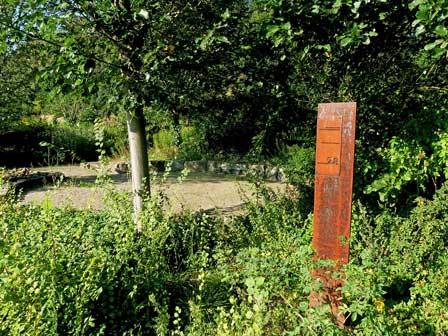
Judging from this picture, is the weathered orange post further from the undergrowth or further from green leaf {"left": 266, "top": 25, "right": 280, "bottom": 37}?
green leaf {"left": 266, "top": 25, "right": 280, "bottom": 37}

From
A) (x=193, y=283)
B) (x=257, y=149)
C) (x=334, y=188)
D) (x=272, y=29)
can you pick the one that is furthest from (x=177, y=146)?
(x=334, y=188)

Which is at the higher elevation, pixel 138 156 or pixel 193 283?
pixel 138 156

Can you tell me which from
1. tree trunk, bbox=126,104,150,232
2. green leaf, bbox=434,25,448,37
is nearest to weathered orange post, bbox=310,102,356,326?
green leaf, bbox=434,25,448,37

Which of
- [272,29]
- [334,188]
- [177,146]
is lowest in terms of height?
[177,146]

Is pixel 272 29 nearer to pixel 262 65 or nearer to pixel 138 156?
pixel 262 65

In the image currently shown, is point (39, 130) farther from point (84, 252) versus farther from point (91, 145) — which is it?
point (84, 252)

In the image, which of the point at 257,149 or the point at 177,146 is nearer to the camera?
the point at 257,149

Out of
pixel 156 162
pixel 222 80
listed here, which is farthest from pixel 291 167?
pixel 156 162

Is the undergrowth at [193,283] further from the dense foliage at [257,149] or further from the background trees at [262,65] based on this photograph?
the background trees at [262,65]

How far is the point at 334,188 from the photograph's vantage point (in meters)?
2.15

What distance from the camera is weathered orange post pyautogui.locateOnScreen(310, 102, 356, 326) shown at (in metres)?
2.09

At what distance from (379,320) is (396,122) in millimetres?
2207

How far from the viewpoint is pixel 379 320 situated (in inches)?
75.8

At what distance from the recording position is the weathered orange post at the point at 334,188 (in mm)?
2094
